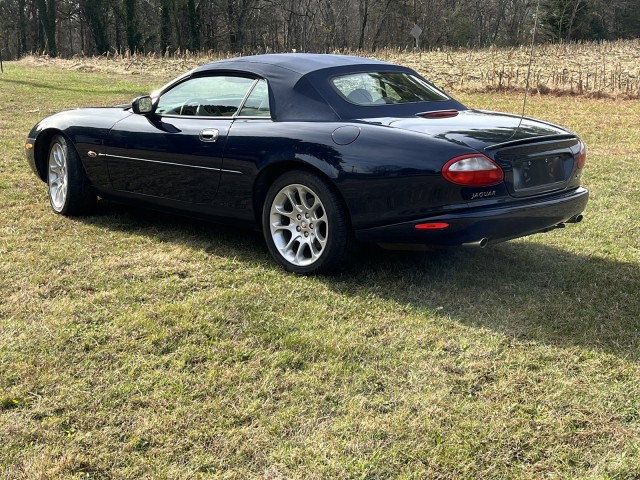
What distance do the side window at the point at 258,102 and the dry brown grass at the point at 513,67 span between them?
12254 millimetres

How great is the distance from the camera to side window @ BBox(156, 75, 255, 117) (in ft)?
15.2

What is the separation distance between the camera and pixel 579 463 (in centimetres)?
234

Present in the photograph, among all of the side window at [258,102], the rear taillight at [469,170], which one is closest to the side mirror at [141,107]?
the side window at [258,102]

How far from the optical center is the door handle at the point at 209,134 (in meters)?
4.50

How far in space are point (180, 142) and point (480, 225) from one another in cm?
221

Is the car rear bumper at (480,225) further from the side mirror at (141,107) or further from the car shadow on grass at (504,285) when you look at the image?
the side mirror at (141,107)

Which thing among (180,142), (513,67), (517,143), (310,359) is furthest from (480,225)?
(513,67)

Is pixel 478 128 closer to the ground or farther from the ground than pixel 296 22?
closer to the ground

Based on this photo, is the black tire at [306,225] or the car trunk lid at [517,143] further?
the black tire at [306,225]

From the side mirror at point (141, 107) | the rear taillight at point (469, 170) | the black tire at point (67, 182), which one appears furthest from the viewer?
the black tire at point (67, 182)

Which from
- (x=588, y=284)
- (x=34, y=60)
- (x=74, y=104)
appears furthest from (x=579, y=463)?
(x=34, y=60)

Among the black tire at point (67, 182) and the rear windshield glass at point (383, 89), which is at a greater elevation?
the rear windshield glass at point (383, 89)

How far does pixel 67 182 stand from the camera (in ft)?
17.9

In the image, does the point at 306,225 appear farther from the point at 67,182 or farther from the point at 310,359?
the point at 67,182
